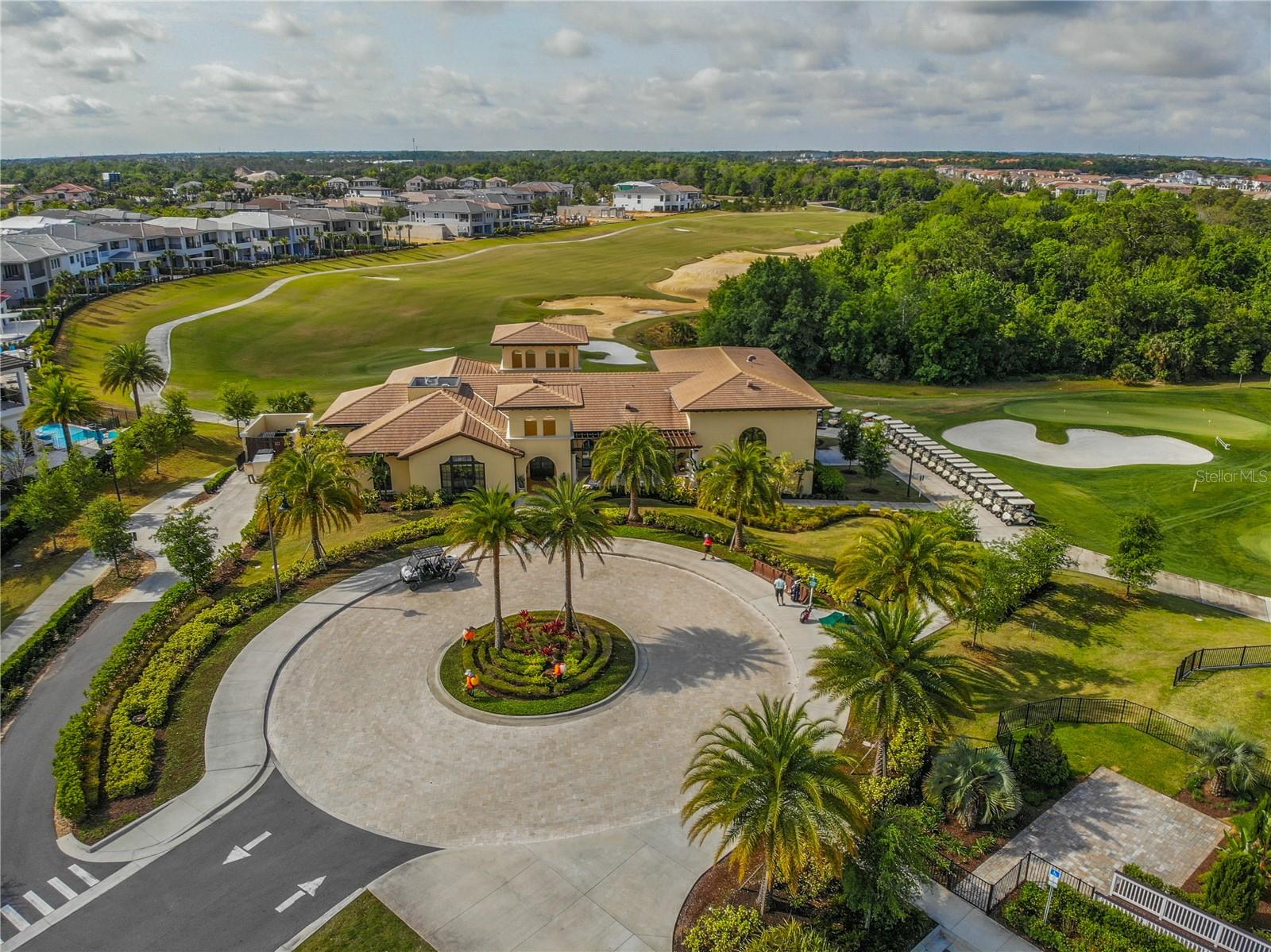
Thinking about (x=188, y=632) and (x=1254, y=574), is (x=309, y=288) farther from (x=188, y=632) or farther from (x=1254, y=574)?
(x=1254, y=574)

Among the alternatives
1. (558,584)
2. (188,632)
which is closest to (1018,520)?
(558,584)

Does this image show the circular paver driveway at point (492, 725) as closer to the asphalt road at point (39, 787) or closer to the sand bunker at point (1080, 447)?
the asphalt road at point (39, 787)

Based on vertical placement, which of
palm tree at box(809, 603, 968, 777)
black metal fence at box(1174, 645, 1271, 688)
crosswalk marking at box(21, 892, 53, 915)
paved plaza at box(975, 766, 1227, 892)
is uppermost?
palm tree at box(809, 603, 968, 777)

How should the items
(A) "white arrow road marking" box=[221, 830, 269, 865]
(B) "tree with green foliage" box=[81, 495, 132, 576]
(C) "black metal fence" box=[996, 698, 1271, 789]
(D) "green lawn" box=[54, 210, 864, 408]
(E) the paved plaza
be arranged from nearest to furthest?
(E) the paved plaza < (A) "white arrow road marking" box=[221, 830, 269, 865] < (C) "black metal fence" box=[996, 698, 1271, 789] < (B) "tree with green foliage" box=[81, 495, 132, 576] < (D) "green lawn" box=[54, 210, 864, 408]

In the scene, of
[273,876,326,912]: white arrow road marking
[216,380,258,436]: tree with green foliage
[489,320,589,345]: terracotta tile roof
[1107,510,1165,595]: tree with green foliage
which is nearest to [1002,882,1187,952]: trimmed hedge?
[273,876,326,912]: white arrow road marking

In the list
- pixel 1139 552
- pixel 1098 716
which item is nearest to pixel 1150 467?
pixel 1139 552

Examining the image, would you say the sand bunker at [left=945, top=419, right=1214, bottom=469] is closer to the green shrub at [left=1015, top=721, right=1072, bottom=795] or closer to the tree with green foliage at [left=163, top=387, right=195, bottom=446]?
the green shrub at [left=1015, top=721, right=1072, bottom=795]

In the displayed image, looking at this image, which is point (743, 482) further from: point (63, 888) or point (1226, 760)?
point (63, 888)
